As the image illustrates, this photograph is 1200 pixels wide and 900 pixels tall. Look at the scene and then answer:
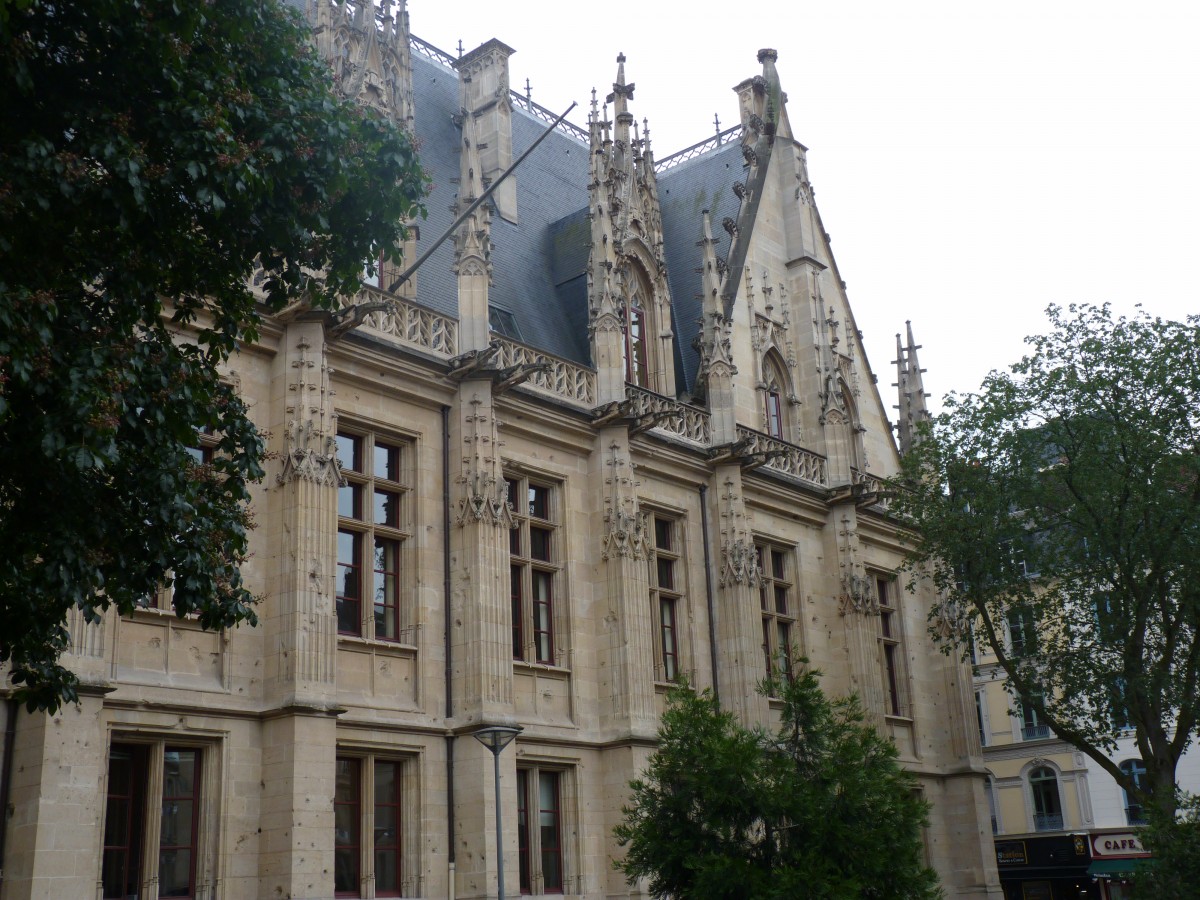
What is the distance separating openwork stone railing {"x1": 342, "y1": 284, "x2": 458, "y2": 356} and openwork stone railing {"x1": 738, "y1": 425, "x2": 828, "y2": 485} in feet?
22.9

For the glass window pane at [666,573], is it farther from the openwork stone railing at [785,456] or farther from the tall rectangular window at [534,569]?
the tall rectangular window at [534,569]

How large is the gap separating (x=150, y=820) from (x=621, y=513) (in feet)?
32.1

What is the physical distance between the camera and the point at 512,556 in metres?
22.7

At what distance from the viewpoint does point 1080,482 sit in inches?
972

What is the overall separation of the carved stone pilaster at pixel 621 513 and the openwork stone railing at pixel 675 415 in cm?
123

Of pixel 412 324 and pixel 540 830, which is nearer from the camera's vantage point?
pixel 412 324

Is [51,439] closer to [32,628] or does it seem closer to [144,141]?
[32,628]

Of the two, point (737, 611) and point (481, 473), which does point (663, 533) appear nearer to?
point (737, 611)

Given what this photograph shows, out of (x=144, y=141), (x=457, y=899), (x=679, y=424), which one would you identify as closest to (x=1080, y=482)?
(x=679, y=424)

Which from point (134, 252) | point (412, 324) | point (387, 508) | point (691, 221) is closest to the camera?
point (134, 252)

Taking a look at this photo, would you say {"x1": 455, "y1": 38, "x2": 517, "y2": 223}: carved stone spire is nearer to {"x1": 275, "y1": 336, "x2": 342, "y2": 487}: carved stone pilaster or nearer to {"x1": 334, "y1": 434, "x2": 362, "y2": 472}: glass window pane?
{"x1": 334, "y1": 434, "x2": 362, "y2": 472}: glass window pane

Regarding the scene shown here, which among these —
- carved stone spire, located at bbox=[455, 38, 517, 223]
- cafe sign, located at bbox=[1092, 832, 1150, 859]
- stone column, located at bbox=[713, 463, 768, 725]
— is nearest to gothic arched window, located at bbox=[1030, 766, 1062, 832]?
cafe sign, located at bbox=[1092, 832, 1150, 859]

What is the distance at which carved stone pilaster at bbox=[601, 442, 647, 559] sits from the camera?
2361 centimetres

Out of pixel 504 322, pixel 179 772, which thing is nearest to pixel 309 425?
pixel 179 772
